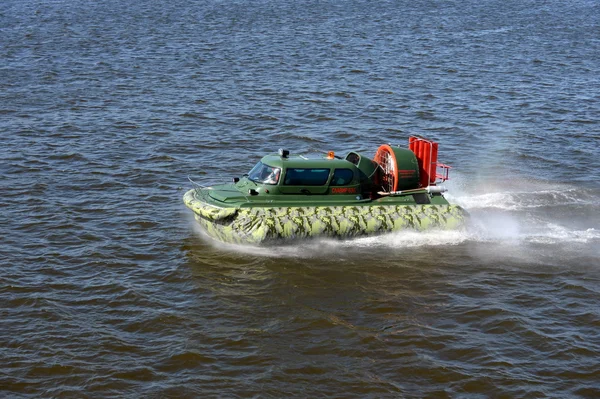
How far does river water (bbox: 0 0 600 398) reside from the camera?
48.3 feet

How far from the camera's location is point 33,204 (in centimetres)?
2275

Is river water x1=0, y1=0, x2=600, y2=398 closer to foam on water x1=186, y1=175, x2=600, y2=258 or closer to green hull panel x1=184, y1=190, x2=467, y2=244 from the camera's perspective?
foam on water x1=186, y1=175, x2=600, y2=258

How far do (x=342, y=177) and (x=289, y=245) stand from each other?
2.38 meters

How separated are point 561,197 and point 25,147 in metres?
18.3

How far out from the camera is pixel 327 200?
791 inches

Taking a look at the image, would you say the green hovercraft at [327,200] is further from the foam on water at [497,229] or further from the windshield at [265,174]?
the foam on water at [497,229]

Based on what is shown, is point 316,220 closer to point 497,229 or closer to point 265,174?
point 265,174

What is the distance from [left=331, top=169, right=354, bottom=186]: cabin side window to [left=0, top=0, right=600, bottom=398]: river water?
5.43 feet

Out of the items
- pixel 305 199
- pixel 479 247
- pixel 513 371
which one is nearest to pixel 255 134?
pixel 305 199

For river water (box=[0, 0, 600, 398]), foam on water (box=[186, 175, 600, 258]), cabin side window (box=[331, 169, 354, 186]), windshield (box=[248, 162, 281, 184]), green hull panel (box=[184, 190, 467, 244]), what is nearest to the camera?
river water (box=[0, 0, 600, 398])

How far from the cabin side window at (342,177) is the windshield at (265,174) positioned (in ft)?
4.85

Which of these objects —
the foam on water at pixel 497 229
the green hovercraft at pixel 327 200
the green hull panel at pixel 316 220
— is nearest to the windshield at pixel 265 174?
the green hovercraft at pixel 327 200

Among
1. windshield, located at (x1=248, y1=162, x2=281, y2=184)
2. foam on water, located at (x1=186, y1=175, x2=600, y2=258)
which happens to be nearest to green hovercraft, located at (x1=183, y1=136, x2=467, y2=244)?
windshield, located at (x1=248, y1=162, x2=281, y2=184)

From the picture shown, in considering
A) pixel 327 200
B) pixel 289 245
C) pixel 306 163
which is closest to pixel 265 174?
pixel 306 163
